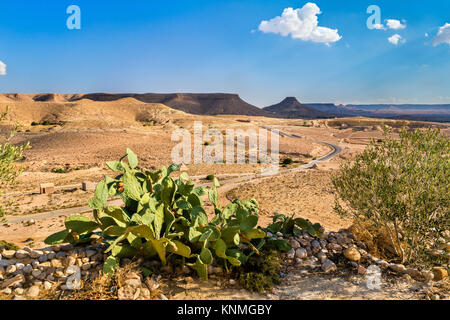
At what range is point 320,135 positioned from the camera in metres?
71.5

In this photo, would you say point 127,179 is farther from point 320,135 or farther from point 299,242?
point 320,135

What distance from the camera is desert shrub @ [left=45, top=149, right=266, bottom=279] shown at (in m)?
5.53

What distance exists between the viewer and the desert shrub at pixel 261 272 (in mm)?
5692

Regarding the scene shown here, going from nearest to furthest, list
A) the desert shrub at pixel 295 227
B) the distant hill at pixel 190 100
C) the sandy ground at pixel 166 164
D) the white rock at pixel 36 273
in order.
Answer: the white rock at pixel 36 273
the sandy ground at pixel 166 164
the desert shrub at pixel 295 227
the distant hill at pixel 190 100

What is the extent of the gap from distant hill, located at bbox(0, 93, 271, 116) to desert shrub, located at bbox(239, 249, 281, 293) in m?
163

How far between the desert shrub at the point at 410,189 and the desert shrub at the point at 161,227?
350 centimetres

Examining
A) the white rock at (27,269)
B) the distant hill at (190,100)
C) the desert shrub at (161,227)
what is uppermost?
the distant hill at (190,100)

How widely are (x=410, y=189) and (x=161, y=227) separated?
633 centimetres

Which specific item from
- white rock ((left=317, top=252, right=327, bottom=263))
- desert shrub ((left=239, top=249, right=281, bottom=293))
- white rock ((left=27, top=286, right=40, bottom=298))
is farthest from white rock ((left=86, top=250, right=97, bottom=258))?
white rock ((left=317, top=252, right=327, bottom=263))

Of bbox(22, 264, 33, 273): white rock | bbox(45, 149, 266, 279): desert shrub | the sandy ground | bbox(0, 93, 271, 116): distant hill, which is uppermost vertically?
bbox(0, 93, 271, 116): distant hill

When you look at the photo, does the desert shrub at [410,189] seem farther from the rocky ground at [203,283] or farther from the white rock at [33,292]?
the white rock at [33,292]

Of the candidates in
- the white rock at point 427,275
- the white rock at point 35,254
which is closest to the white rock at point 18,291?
the white rock at point 35,254

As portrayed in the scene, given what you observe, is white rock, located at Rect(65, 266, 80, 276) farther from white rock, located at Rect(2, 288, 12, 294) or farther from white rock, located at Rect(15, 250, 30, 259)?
white rock, located at Rect(15, 250, 30, 259)
